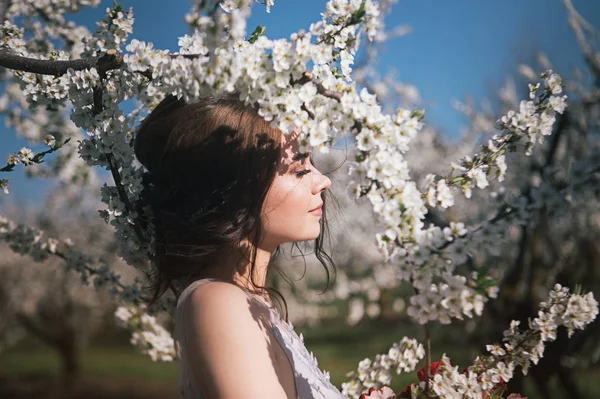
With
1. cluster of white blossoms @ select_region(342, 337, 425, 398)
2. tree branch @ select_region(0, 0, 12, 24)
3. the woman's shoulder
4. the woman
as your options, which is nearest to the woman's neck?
the woman

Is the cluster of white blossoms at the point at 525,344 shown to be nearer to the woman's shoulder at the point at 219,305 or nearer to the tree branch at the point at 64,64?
the woman's shoulder at the point at 219,305

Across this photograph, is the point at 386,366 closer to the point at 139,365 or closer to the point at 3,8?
the point at 3,8

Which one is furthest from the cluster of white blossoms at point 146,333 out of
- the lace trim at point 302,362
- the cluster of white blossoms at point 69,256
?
the lace trim at point 302,362

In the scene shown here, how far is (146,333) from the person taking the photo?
2441 mm

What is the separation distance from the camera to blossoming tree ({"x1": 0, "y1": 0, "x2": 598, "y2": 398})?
51.4 inches

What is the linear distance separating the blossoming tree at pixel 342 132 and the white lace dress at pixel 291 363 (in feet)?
0.90

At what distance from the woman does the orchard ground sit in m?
5.54

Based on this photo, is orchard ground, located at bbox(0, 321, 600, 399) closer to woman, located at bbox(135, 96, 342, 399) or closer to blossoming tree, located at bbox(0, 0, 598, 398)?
blossoming tree, located at bbox(0, 0, 598, 398)

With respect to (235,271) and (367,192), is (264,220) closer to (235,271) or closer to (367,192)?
(235,271)

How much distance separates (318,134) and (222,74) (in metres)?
Answer: 0.26

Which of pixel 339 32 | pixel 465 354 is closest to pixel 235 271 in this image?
pixel 339 32

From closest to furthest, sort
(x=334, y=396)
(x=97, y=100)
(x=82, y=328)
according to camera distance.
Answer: (x=334, y=396) → (x=97, y=100) → (x=82, y=328)

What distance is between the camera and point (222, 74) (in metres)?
1.32

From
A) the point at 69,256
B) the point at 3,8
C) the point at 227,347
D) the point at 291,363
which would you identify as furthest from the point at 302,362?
the point at 3,8
